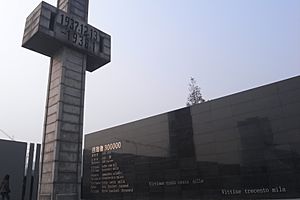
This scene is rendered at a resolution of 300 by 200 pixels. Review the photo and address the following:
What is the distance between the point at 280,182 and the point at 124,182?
301 inches

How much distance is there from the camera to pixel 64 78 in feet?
34.4

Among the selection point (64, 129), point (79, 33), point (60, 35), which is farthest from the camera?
point (79, 33)

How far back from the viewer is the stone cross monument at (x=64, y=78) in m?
9.72

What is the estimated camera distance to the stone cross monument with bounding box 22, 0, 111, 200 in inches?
383

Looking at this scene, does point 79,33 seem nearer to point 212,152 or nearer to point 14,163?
point 212,152

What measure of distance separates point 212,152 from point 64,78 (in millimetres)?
6189

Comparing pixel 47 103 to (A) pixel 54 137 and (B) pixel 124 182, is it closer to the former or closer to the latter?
(A) pixel 54 137

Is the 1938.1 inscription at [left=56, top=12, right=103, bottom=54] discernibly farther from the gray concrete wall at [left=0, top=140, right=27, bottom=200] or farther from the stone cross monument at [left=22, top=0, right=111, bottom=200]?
the gray concrete wall at [left=0, top=140, right=27, bottom=200]

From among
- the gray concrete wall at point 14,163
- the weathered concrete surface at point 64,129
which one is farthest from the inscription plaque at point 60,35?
the gray concrete wall at point 14,163

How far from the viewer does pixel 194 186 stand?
12.9 metres

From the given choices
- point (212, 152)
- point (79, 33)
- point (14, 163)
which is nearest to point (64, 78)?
point (79, 33)

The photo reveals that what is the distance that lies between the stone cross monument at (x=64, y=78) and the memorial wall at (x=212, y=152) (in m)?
4.68

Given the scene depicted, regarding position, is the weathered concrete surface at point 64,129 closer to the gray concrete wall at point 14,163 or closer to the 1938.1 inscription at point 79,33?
the 1938.1 inscription at point 79,33

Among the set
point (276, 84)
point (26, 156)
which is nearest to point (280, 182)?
point (276, 84)
